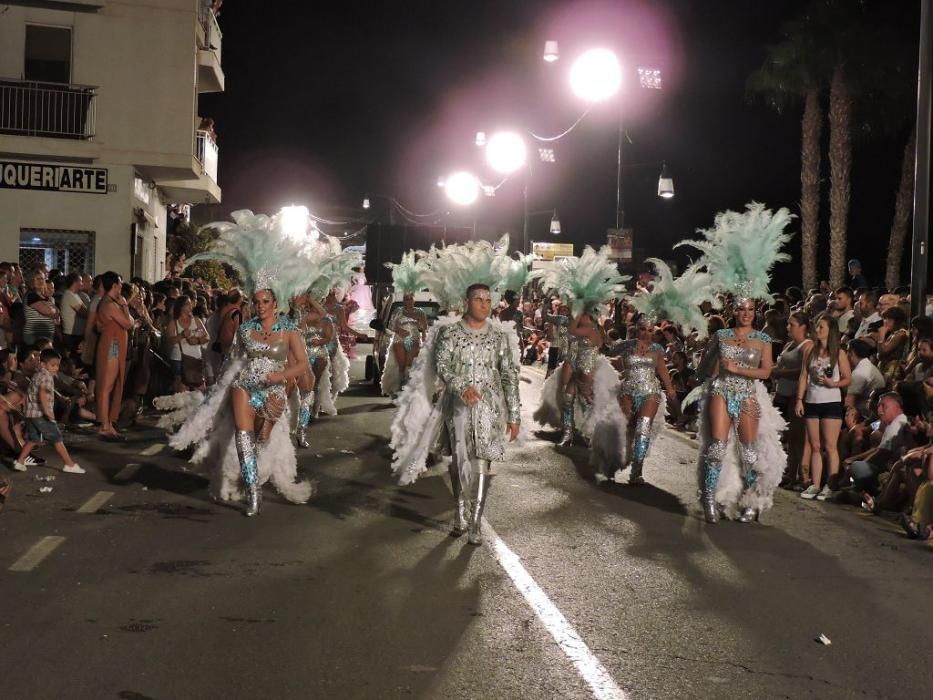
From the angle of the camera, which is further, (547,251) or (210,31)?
(547,251)

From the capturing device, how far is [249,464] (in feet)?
33.6

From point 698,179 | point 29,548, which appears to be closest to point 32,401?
point 29,548

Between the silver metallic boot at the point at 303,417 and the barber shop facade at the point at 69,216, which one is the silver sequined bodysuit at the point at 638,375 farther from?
the barber shop facade at the point at 69,216

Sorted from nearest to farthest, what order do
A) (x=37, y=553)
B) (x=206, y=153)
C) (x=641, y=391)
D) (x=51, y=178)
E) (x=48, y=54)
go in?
(x=37, y=553) → (x=641, y=391) → (x=51, y=178) → (x=48, y=54) → (x=206, y=153)

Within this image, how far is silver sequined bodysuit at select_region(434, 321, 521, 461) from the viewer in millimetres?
9547

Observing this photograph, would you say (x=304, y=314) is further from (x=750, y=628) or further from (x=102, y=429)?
(x=750, y=628)

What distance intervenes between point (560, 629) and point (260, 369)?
442cm

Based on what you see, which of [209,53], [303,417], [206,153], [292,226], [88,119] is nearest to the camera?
[292,226]

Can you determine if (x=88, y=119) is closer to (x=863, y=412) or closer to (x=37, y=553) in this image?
(x=863, y=412)

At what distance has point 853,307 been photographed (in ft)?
57.0

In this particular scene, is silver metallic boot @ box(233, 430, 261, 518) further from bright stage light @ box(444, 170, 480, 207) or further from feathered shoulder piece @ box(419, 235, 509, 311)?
bright stage light @ box(444, 170, 480, 207)

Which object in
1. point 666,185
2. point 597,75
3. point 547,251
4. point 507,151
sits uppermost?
point 597,75

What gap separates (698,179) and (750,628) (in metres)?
45.6

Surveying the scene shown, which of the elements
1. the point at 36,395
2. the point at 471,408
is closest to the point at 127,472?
the point at 36,395
